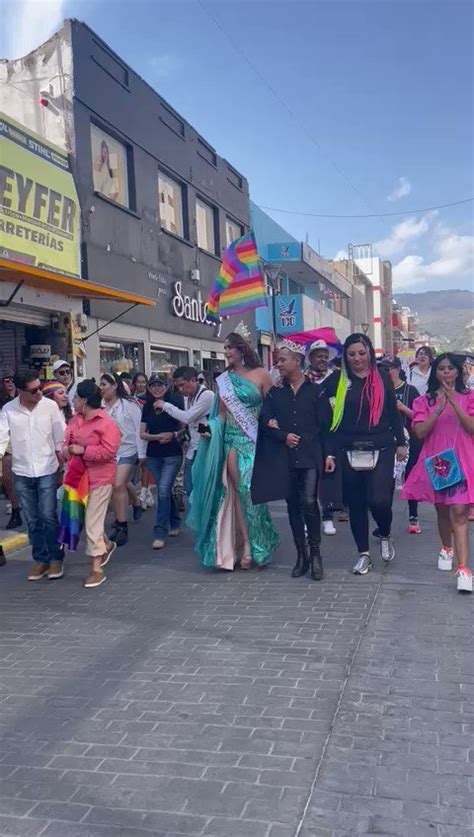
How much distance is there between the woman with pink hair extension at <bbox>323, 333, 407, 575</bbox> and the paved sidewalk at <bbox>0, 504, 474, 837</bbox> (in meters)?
0.54

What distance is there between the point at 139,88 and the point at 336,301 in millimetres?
28916

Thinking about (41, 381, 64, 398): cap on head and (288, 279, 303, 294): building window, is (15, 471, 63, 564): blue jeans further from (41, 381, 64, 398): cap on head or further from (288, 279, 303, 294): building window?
(288, 279, 303, 294): building window

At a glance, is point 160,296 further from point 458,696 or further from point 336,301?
point 336,301

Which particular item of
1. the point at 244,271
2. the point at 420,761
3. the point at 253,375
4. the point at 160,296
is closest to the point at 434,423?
the point at 253,375

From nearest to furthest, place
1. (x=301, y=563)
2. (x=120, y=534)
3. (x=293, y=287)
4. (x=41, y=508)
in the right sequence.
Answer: (x=301, y=563) < (x=41, y=508) < (x=120, y=534) < (x=293, y=287)

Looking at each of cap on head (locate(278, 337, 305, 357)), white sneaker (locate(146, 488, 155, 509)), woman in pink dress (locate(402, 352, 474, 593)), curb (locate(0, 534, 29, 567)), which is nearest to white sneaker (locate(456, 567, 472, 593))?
woman in pink dress (locate(402, 352, 474, 593))

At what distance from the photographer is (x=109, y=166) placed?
14430mm

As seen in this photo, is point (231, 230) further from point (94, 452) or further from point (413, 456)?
point (94, 452)

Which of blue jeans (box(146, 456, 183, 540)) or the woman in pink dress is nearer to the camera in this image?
the woman in pink dress

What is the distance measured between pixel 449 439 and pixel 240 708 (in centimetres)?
288

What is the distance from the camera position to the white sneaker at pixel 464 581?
5.29 m

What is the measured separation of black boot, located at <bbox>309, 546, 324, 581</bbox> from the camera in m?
5.87

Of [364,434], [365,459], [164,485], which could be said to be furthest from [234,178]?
[365,459]

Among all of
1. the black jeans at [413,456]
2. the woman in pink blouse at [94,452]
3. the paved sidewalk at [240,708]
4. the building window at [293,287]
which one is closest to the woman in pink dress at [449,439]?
the paved sidewalk at [240,708]
